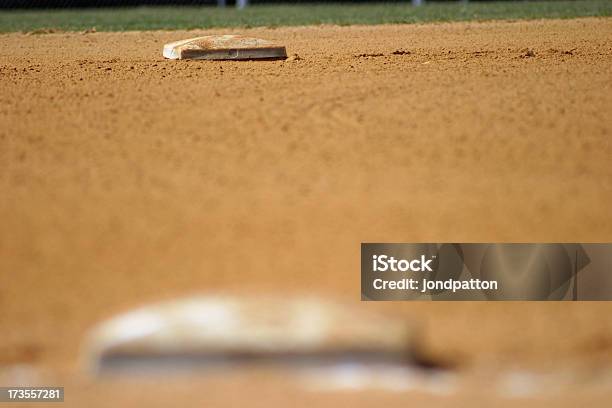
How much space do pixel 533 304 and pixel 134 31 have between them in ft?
35.7

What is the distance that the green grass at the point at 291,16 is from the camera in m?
15.0

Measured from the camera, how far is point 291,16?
653 inches

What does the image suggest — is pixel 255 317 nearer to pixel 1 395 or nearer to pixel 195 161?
pixel 1 395

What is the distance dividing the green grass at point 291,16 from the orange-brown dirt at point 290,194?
6.37 metres

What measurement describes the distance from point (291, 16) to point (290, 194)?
11.7 m

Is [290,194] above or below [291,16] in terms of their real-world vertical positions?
below

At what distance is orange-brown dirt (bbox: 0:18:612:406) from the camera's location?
3.85m

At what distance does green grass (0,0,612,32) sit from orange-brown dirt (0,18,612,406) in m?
6.37

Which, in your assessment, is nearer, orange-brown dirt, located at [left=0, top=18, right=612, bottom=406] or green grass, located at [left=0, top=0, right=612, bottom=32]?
orange-brown dirt, located at [left=0, top=18, right=612, bottom=406]

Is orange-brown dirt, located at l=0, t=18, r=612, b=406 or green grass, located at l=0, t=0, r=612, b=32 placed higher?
green grass, located at l=0, t=0, r=612, b=32

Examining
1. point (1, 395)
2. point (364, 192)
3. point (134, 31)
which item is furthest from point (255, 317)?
point (134, 31)

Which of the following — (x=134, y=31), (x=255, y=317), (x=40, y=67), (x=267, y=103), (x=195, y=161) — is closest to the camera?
(x=255, y=317)

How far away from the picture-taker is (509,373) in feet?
11.8

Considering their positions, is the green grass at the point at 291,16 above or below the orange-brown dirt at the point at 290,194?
above
